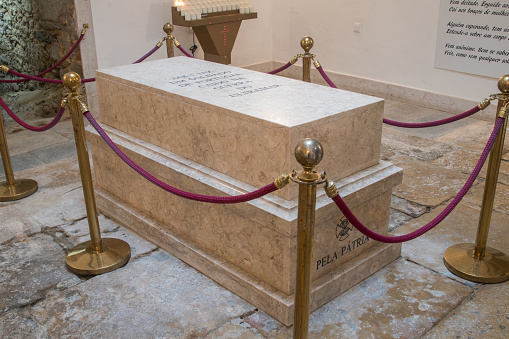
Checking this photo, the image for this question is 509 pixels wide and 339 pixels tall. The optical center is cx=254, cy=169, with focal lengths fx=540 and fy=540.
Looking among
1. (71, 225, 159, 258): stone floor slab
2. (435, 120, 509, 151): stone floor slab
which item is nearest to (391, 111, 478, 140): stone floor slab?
(435, 120, 509, 151): stone floor slab

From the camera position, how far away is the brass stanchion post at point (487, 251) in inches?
129

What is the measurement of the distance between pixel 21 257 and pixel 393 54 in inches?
211

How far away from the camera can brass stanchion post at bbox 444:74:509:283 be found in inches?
129

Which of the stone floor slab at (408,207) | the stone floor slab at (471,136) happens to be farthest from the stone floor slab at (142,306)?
the stone floor slab at (471,136)

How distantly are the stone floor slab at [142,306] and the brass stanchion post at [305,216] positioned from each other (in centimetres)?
79

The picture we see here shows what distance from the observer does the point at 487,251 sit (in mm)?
3686

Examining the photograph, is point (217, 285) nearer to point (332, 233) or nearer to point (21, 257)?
point (332, 233)

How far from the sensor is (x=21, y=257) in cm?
Answer: 380

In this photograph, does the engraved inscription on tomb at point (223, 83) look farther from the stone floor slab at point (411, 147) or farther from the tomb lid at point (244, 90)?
the stone floor slab at point (411, 147)

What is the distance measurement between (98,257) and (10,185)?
5.49ft

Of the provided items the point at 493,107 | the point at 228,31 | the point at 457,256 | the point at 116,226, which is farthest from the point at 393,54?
the point at 116,226

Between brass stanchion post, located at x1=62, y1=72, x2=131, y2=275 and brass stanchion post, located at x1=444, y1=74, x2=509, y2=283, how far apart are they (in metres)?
2.24

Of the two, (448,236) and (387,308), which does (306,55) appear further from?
(387,308)

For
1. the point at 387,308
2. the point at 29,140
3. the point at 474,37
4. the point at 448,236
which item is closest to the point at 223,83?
the point at 387,308
